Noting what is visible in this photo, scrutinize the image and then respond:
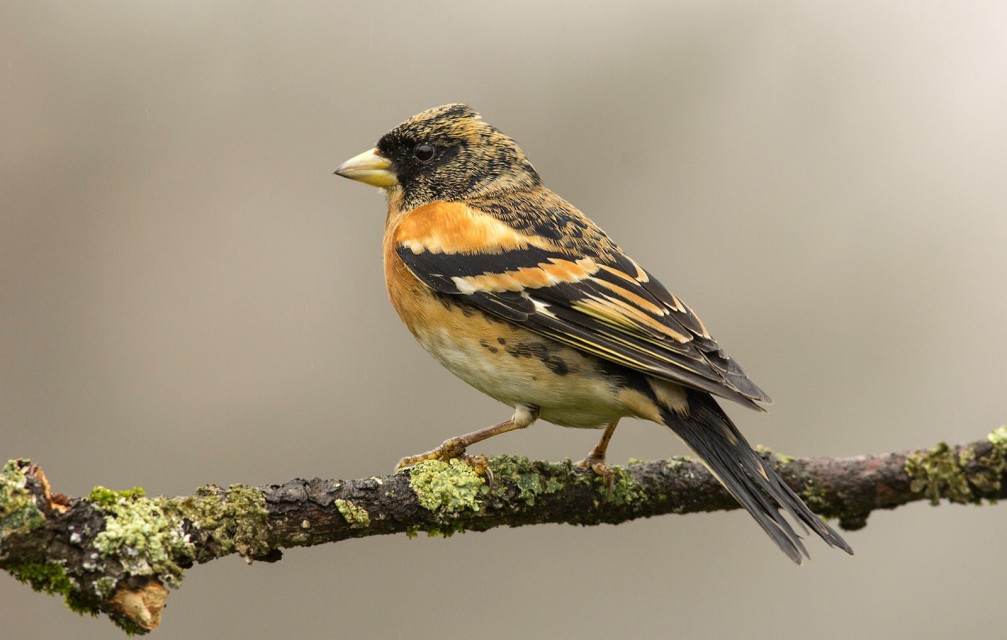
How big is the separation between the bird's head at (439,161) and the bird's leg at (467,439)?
1226 mm

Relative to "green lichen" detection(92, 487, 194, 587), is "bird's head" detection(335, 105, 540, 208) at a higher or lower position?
higher

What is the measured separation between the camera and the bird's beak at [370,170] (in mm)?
4383

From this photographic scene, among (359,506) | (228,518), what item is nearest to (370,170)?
(359,506)

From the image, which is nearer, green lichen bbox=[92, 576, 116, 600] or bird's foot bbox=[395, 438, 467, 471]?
green lichen bbox=[92, 576, 116, 600]

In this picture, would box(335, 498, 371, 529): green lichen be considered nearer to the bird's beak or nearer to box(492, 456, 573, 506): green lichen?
box(492, 456, 573, 506): green lichen

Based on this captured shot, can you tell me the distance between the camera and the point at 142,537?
235 centimetres

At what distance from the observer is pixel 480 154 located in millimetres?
4496

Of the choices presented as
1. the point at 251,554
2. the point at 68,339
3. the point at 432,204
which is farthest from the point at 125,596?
the point at 68,339

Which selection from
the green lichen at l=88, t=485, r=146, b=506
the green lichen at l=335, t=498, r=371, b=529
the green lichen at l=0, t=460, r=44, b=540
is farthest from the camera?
the green lichen at l=335, t=498, r=371, b=529

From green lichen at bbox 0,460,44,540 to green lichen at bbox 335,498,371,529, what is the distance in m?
0.77

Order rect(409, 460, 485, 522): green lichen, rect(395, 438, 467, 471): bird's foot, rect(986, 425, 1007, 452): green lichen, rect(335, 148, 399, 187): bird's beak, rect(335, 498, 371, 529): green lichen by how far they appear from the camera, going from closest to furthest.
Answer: rect(335, 498, 371, 529): green lichen, rect(409, 460, 485, 522): green lichen, rect(986, 425, 1007, 452): green lichen, rect(395, 438, 467, 471): bird's foot, rect(335, 148, 399, 187): bird's beak

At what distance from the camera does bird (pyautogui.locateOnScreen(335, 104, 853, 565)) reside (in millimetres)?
3162

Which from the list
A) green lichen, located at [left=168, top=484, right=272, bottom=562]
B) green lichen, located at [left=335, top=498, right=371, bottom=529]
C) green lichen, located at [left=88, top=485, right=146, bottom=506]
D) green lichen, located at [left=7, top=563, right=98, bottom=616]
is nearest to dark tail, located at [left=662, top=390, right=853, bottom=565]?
green lichen, located at [left=335, top=498, right=371, bottom=529]

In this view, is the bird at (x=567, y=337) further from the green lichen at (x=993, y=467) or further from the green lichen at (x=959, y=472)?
the green lichen at (x=993, y=467)
